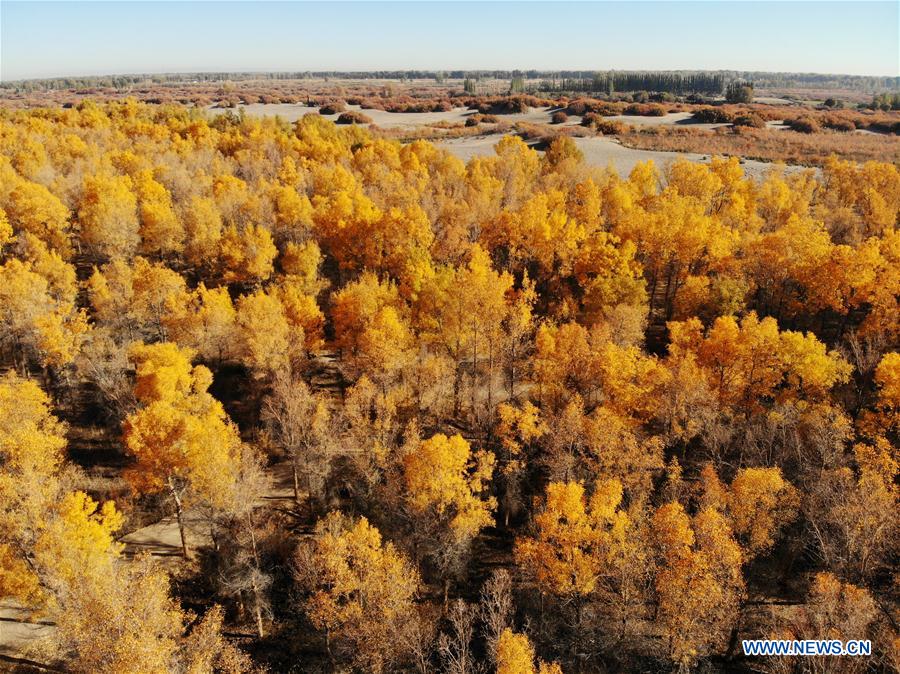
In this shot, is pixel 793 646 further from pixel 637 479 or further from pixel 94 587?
pixel 94 587

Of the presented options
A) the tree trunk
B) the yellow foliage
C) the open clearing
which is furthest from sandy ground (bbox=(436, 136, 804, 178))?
the tree trunk

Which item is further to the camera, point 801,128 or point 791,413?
point 801,128

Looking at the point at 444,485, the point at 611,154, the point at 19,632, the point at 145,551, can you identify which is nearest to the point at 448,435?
the point at 444,485

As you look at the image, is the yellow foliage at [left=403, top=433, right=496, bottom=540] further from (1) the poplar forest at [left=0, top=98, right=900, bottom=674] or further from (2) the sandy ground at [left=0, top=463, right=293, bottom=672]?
(2) the sandy ground at [left=0, top=463, right=293, bottom=672]

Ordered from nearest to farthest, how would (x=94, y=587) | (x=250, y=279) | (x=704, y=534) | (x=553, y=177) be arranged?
(x=94, y=587), (x=704, y=534), (x=250, y=279), (x=553, y=177)

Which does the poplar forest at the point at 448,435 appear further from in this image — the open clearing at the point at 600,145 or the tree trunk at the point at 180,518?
the open clearing at the point at 600,145

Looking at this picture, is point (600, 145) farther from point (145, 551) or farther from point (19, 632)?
point (19, 632)

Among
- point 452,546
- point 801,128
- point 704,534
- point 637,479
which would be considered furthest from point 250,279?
point 801,128
